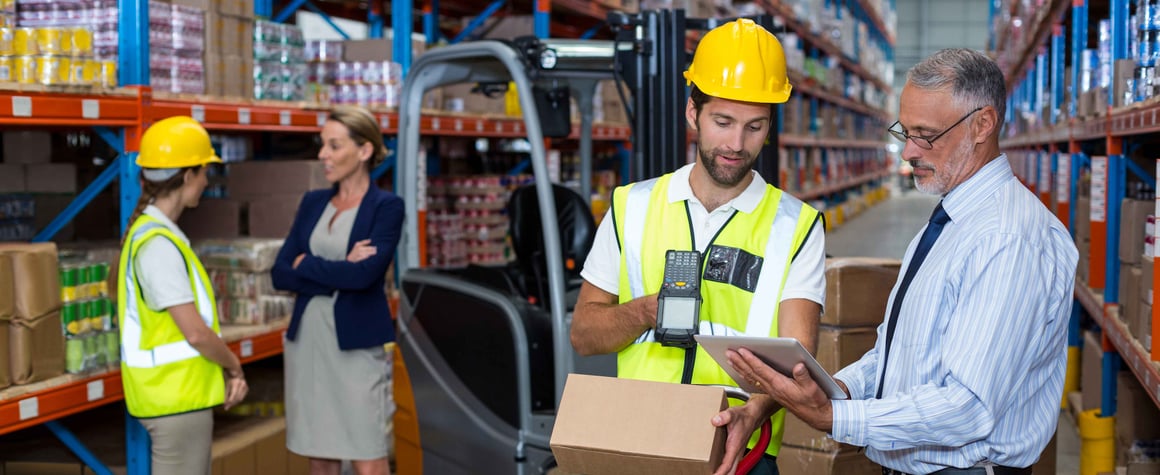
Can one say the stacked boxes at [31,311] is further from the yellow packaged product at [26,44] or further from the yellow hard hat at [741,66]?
the yellow hard hat at [741,66]

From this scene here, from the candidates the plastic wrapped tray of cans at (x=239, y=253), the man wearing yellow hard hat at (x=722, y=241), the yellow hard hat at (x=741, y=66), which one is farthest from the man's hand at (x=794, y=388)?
the plastic wrapped tray of cans at (x=239, y=253)

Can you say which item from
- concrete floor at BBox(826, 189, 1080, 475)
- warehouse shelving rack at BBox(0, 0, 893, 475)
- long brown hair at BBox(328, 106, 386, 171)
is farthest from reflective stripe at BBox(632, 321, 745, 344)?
concrete floor at BBox(826, 189, 1080, 475)

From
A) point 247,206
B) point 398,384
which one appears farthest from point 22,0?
point 398,384

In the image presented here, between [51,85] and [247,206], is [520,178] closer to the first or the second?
[247,206]

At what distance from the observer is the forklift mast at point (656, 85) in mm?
4188

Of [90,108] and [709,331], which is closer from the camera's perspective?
[709,331]

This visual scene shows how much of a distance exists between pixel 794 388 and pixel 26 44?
2.98 m

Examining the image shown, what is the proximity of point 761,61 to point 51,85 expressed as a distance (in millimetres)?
2531

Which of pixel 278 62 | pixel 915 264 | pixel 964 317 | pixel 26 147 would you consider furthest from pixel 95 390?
pixel 964 317

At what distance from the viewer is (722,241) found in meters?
2.43

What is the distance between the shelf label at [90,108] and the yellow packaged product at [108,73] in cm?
Result: 11

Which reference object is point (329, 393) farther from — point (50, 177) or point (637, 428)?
point (637, 428)

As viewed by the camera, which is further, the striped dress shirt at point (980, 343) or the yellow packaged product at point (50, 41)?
the yellow packaged product at point (50, 41)

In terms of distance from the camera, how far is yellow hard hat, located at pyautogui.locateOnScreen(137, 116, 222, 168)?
12.5 ft
